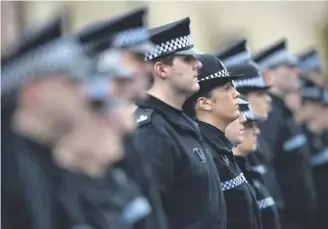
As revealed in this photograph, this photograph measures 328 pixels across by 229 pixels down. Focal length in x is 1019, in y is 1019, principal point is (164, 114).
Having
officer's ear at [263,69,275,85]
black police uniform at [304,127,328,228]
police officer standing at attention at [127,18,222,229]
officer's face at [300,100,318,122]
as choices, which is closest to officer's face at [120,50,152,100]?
Result: police officer standing at attention at [127,18,222,229]

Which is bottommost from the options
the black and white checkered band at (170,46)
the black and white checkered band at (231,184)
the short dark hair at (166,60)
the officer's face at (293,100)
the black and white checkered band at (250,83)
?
the officer's face at (293,100)

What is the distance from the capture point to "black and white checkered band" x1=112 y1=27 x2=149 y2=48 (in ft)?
9.85

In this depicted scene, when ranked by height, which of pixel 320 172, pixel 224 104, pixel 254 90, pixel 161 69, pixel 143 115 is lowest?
pixel 320 172

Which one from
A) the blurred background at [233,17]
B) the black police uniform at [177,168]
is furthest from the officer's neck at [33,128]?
the blurred background at [233,17]

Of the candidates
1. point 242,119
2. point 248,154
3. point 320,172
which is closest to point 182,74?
point 242,119

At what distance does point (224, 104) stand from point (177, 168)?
2.69 ft

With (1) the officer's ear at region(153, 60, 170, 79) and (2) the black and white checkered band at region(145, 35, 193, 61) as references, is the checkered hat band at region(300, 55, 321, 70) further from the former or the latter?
(1) the officer's ear at region(153, 60, 170, 79)

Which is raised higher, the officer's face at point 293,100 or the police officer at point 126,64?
the police officer at point 126,64

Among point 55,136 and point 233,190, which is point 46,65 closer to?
point 55,136

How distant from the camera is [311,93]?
325 inches

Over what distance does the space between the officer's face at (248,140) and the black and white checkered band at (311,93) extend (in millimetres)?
2887

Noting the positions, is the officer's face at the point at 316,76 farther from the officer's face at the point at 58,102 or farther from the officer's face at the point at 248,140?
the officer's face at the point at 58,102

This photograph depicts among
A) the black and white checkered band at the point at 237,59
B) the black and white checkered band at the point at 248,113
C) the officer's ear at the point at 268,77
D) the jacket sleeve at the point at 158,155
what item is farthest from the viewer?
the officer's ear at the point at 268,77

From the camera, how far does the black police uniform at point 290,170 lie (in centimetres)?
662
